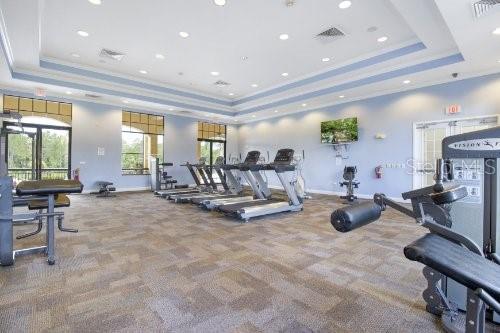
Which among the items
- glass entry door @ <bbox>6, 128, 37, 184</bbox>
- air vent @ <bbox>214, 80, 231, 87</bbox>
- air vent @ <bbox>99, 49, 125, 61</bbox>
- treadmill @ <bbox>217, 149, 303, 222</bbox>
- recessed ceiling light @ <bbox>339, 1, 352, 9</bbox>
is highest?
air vent @ <bbox>214, 80, 231, 87</bbox>

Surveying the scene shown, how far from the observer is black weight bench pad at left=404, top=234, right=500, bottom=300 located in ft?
3.58

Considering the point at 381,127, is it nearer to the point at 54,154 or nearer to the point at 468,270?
the point at 468,270

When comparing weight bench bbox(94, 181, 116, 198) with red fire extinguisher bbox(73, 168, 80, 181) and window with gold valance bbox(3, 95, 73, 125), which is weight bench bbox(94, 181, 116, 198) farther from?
window with gold valance bbox(3, 95, 73, 125)

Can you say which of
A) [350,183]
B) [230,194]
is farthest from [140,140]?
[350,183]

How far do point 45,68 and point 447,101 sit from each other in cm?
1047

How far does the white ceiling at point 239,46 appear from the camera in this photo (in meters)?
4.45

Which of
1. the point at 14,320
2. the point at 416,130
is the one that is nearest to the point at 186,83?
the point at 416,130

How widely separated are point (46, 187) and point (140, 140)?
25.1 feet

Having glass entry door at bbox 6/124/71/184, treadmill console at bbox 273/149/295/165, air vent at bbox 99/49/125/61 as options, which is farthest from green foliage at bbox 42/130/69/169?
treadmill console at bbox 273/149/295/165

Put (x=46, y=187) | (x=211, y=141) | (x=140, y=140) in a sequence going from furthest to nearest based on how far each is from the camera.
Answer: (x=211, y=141) → (x=140, y=140) → (x=46, y=187)

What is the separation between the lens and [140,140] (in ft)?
32.9

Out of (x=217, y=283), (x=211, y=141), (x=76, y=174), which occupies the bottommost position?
(x=217, y=283)

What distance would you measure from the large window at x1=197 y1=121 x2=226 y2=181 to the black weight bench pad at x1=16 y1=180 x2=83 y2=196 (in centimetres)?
861

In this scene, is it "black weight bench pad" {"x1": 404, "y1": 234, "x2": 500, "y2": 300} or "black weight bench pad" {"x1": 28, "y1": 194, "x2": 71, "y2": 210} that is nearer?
"black weight bench pad" {"x1": 404, "y1": 234, "x2": 500, "y2": 300}
